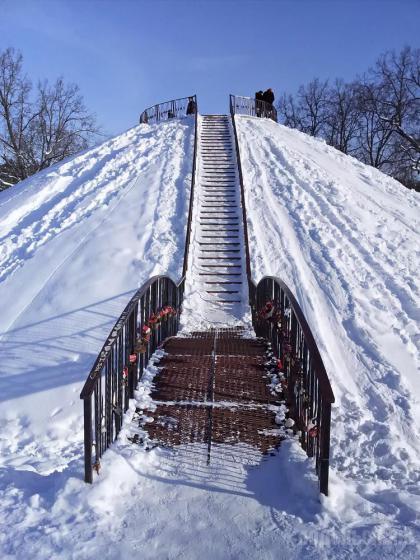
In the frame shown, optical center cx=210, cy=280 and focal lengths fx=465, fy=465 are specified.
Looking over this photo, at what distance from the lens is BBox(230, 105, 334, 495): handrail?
3900 millimetres

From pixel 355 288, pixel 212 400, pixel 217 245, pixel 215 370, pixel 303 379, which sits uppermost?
pixel 217 245

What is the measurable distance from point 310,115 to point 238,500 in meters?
49.5

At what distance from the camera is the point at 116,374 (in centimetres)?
514

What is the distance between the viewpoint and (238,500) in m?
3.85

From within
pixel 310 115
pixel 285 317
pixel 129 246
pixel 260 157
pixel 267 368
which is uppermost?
pixel 310 115

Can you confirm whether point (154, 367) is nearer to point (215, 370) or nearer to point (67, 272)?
point (215, 370)

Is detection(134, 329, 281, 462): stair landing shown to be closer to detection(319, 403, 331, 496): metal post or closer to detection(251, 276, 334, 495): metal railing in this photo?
detection(251, 276, 334, 495): metal railing

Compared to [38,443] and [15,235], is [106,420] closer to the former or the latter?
[38,443]

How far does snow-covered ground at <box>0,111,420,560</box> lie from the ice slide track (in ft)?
0.94

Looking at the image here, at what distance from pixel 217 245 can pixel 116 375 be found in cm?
932

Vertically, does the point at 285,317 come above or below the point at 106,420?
above

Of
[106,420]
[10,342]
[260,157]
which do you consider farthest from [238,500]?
[260,157]

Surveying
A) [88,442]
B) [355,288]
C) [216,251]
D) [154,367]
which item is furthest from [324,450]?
[216,251]

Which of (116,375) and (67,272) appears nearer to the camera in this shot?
(116,375)
